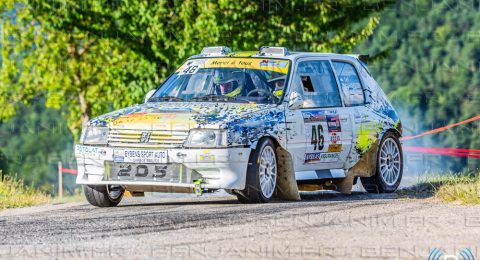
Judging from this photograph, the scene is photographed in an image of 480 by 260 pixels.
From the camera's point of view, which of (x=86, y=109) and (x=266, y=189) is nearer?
(x=266, y=189)

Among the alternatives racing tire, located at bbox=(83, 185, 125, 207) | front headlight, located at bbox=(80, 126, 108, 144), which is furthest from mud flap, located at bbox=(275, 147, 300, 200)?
front headlight, located at bbox=(80, 126, 108, 144)

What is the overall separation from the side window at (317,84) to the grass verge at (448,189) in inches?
60.4

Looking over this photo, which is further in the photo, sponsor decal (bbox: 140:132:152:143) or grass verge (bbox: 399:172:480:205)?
grass verge (bbox: 399:172:480:205)

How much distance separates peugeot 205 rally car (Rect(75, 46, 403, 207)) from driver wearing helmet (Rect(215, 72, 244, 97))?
0.6 inches

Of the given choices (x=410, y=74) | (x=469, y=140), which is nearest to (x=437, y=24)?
(x=410, y=74)

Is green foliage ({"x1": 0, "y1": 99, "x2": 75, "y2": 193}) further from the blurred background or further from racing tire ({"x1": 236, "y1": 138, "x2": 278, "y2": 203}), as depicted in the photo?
racing tire ({"x1": 236, "y1": 138, "x2": 278, "y2": 203})

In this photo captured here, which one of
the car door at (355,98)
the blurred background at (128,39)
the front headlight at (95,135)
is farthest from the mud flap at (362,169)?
the blurred background at (128,39)

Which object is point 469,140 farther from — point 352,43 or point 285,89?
point 285,89

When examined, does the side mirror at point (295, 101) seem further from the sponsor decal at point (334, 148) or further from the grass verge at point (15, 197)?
the grass verge at point (15, 197)

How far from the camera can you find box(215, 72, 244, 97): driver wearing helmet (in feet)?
46.6

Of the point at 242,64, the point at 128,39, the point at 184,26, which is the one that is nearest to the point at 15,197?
the point at 242,64

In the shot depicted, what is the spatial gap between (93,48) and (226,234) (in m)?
31.9

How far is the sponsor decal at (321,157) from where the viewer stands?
14.3m

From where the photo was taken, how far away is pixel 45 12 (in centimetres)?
3347
